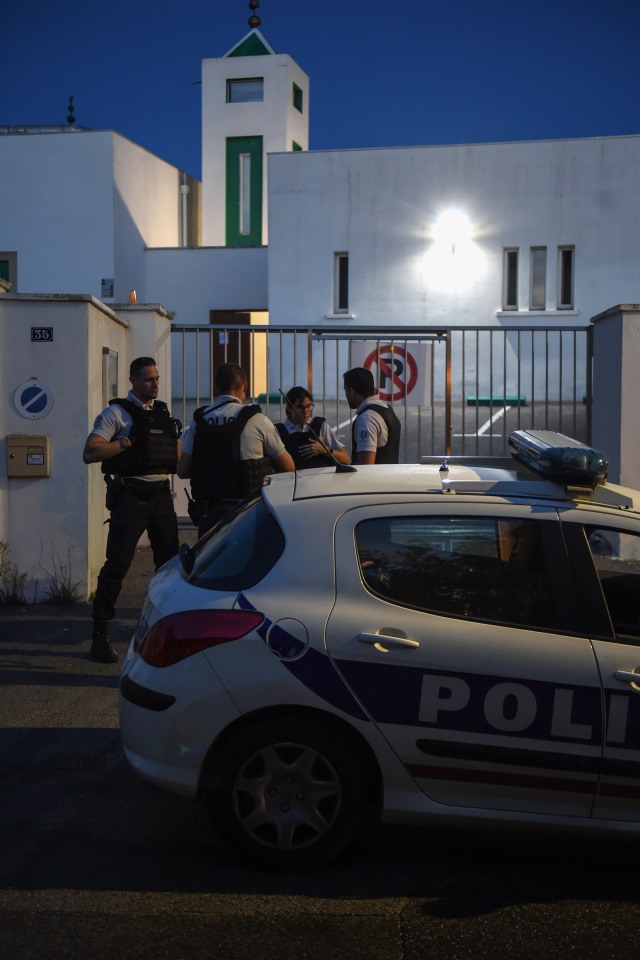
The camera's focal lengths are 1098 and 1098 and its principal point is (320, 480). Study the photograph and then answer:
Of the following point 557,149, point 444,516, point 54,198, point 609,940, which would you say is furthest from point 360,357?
point 54,198

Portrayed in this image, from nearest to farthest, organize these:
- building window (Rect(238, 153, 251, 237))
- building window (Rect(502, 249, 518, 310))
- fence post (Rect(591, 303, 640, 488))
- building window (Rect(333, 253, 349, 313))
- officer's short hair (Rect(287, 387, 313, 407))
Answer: officer's short hair (Rect(287, 387, 313, 407)) → fence post (Rect(591, 303, 640, 488)) → building window (Rect(502, 249, 518, 310)) → building window (Rect(333, 253, 349, 313)) → building window (Rect(238, 153, 251, 237))

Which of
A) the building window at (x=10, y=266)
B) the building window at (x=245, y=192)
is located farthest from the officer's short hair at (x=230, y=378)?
the building window at (x=245, y=192)

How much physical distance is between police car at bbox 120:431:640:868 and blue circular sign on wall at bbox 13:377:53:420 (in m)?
5.25

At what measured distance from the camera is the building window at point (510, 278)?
23062mm

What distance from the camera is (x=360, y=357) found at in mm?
11750

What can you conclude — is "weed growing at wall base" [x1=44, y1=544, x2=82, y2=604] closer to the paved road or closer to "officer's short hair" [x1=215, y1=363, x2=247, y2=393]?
"officer's short hair" [x1=215, y1=363, x2=247, y2=393]

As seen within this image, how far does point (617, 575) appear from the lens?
4418mm

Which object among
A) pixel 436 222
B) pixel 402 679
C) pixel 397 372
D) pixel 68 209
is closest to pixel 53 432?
pixel 397 372

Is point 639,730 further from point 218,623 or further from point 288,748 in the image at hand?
point 218,623

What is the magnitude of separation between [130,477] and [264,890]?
12.2 ft

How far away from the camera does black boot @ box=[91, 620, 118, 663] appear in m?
7.27

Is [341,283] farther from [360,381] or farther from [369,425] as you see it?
[369,425]

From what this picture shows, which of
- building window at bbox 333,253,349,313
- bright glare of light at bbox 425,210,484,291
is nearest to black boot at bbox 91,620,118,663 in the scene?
bright glare of light at bbox 425,210,484,291

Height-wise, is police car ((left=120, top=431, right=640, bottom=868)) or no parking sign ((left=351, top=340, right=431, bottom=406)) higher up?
no parking sign ((left=351, top=340, right=431, bottom=406))
